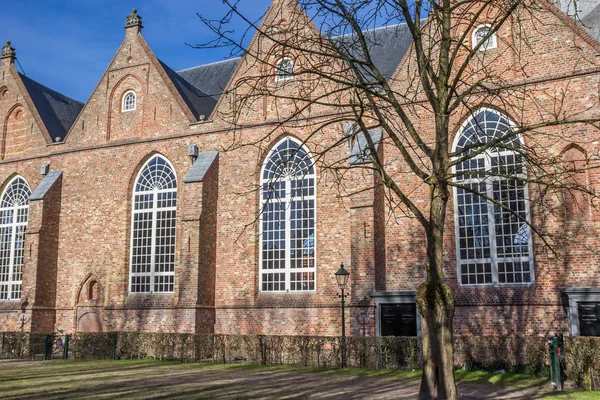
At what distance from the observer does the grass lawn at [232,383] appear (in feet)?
34.4

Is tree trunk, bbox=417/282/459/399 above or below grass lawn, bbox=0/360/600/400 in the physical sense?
above

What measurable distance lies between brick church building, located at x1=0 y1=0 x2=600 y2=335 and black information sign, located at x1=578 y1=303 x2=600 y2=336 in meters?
0.04

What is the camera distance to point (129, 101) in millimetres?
23953

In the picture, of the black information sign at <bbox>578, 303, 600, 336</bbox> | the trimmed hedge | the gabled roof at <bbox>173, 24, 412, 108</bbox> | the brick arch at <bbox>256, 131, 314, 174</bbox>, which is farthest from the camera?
the gabled roof at <bbox>173, 24, 412, 108</bbox>

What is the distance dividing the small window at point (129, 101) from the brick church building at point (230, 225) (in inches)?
2.3

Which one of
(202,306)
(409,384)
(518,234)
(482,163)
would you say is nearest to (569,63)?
(482,163)

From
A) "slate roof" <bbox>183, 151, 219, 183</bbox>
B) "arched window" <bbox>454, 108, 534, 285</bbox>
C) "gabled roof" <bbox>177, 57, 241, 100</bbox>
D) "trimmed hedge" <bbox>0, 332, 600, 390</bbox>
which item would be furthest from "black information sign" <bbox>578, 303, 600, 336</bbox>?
"gabled roof" <bbox>177, 57, 241, 100</bbox>

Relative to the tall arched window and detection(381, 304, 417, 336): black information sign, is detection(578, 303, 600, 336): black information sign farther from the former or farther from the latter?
the tall arched window

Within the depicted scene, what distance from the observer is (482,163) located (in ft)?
57.9

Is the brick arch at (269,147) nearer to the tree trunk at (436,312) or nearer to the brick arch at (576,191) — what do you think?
the brick arch at (576,191)

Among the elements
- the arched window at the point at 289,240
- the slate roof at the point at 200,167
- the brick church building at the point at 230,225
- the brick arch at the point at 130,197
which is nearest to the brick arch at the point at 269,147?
the brick church building at the point at 230,225

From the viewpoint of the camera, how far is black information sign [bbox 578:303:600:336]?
47.9 feet

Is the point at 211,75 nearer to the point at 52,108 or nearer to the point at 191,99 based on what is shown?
the point at 191,99

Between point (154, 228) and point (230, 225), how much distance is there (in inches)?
136
